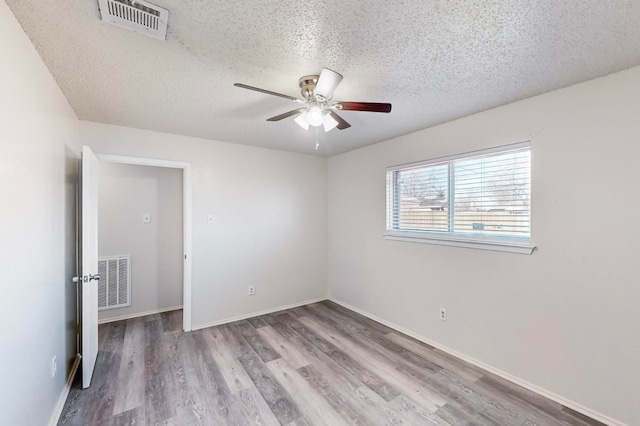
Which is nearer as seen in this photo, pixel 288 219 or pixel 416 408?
pixel 416 408

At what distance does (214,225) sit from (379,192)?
6.96ft

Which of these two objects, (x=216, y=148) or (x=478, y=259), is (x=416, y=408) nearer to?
(x=478, y=259)

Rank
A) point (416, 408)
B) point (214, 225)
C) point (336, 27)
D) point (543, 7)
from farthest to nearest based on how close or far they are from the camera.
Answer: point (214, 225) < point (416, 408) < point (336, 27) < point (543, 7)

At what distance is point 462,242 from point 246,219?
101 inches

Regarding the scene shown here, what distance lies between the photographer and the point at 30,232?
4.95 feet

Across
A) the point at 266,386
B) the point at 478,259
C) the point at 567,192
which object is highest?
the point at 567,192

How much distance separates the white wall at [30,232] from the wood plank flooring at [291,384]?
480 millimetres

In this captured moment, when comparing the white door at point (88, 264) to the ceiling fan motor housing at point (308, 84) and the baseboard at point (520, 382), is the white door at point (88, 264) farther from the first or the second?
the baseboard at point (520, 382)

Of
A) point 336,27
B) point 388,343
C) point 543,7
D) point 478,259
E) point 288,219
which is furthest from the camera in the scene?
point 288,219

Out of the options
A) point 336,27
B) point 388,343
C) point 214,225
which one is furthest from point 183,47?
point 388,343

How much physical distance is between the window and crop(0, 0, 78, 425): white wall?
3.07 meters

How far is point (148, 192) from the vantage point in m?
3.76

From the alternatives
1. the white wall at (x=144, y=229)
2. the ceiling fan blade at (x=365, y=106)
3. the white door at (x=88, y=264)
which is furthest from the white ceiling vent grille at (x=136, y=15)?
the white wall at (x=144, y=229)

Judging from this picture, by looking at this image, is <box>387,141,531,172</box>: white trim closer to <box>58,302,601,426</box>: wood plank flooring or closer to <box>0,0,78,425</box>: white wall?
<box>58,302,601,426</box>: wood plank flooring
